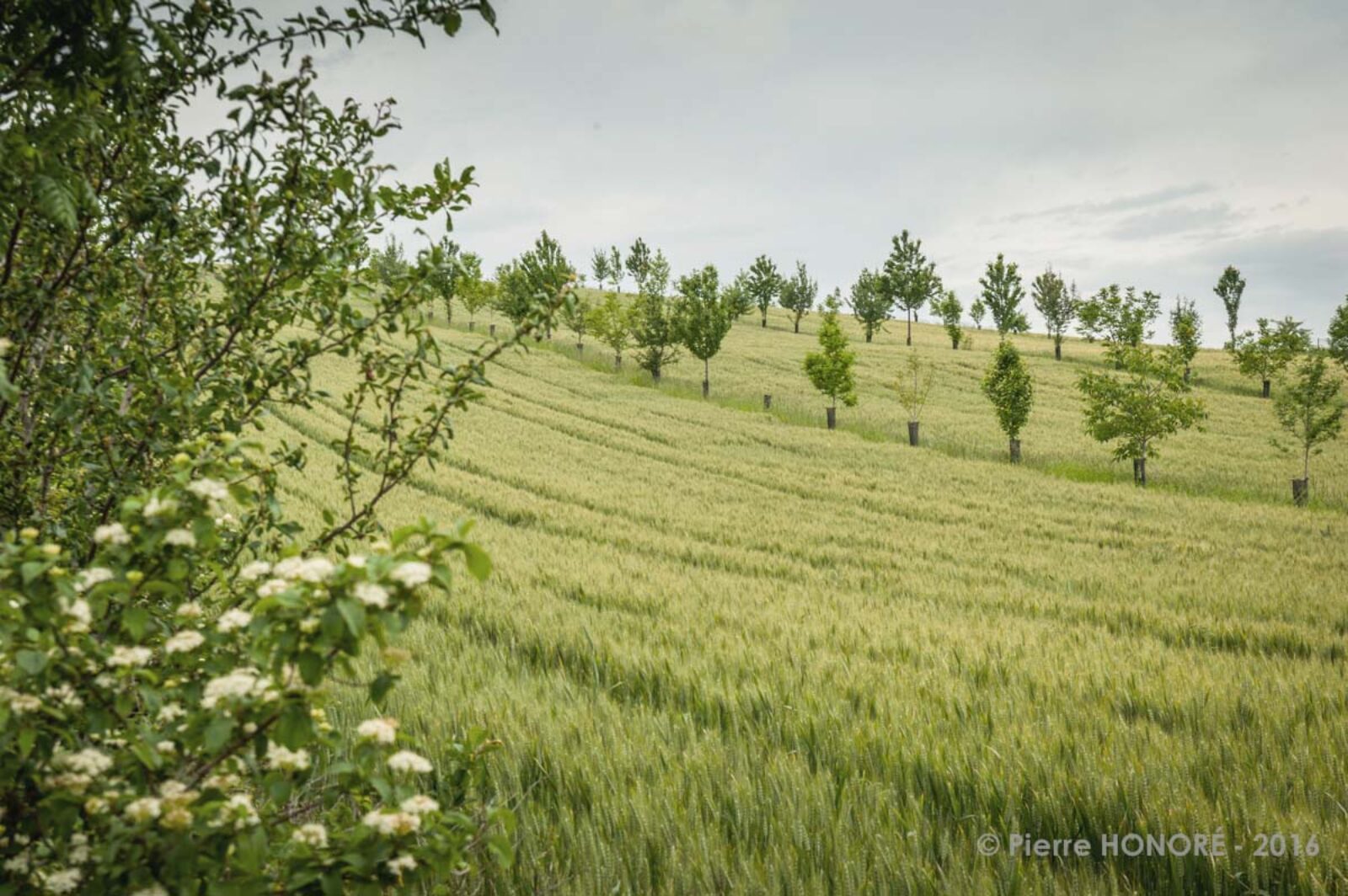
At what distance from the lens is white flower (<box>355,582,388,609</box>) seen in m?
1.34

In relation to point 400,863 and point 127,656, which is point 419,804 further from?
point 127,656

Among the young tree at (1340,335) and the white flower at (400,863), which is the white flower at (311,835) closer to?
the white flower at (400,863)

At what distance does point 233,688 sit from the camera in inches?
57.8

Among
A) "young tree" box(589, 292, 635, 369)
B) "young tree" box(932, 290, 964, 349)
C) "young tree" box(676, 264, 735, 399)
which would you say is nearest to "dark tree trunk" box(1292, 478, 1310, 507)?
"young tree" box(676, 264, 735, 399)

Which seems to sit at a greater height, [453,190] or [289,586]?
[453,190]

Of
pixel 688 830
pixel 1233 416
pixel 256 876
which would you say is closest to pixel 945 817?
pixel 688 830

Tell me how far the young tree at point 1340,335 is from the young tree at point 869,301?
111 feet

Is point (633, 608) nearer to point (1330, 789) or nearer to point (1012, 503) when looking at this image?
point (1330, 789)

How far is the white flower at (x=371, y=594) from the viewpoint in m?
1.34

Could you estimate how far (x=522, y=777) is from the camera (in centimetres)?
405

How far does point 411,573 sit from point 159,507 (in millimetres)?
612

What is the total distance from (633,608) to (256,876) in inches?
248

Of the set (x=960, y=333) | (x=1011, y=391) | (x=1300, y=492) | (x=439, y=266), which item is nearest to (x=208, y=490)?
(x=439, y=266)

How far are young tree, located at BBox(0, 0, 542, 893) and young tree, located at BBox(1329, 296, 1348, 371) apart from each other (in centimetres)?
5741
